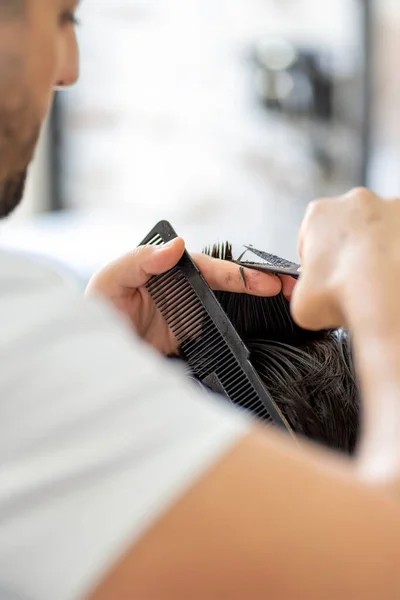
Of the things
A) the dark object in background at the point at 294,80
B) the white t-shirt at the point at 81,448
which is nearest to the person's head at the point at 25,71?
the white t-shirt at the point at 81,448

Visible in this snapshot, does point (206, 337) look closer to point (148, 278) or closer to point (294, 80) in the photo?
point (148, 278)

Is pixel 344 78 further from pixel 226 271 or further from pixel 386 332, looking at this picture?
pixel 386 332

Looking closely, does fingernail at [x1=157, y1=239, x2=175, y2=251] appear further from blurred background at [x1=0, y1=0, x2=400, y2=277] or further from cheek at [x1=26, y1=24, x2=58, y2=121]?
blurred background at [x1=0, y1=0, x2=400, y2=277]

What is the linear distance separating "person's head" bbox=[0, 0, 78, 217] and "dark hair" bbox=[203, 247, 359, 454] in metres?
0.40

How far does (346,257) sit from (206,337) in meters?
0.29

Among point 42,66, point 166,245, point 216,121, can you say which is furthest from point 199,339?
point 216,121

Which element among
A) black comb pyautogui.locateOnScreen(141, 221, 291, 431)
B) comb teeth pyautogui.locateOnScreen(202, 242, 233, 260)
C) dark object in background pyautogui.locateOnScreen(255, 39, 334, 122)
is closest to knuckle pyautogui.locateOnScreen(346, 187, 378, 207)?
black comb pyautogui.locateOnScreen(141, 221, 291, 431)

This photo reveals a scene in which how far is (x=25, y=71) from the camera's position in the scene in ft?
1.66

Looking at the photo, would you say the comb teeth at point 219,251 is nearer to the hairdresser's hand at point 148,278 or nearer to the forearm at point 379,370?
the hairdresser's hand at point 148,278

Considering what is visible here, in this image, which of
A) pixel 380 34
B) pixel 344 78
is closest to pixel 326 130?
pixel 344 78

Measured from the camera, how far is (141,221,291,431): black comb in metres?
0.78

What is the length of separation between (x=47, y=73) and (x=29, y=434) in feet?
0.84

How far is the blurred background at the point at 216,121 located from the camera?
324 cm

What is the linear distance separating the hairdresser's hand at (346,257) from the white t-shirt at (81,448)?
158 millimetres
